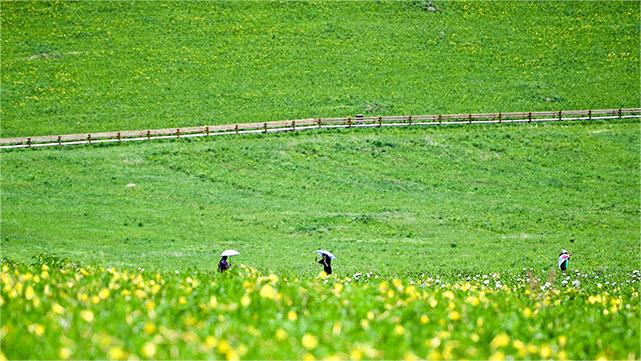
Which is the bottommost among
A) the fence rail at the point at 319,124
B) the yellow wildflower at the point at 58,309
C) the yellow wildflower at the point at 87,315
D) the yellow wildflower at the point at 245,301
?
the yellow wildflower at the point at 87,315

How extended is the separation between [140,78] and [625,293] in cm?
5838

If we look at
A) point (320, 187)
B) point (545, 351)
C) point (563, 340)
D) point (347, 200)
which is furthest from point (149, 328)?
point (320, 187)

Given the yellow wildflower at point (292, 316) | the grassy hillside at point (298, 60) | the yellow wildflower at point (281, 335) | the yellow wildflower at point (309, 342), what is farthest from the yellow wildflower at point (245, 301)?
the grassy hillside at point (298, 60)

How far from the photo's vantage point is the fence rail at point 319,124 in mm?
60250

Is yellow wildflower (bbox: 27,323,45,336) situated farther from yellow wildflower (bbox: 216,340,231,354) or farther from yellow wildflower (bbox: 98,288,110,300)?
yellow wildflower (bbox: 216,340,231,354)

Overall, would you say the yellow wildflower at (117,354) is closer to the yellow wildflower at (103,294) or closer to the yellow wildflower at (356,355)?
the yellow wildflower at (356,355)

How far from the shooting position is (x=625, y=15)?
89312 millimetres

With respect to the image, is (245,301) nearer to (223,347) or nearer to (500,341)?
(223,347)

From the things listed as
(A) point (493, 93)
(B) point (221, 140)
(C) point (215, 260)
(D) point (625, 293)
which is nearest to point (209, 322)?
(D) point (625, 293)

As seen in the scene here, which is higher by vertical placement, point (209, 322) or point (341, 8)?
point (341, 8)

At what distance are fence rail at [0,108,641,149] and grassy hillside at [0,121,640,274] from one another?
1.54 m

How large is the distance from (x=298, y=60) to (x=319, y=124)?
1746 cm

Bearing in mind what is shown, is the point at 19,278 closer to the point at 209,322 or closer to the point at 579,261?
the point at 209,322

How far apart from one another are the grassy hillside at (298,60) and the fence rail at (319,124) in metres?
4.84
